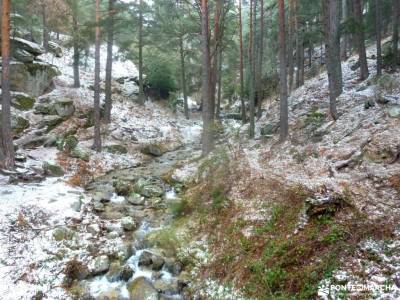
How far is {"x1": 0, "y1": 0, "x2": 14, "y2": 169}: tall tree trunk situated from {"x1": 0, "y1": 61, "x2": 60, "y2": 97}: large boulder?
724 cm

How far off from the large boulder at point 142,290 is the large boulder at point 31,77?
1473cm

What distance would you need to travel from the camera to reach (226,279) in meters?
6.80

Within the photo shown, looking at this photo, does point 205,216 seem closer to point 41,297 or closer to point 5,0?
point 41,297

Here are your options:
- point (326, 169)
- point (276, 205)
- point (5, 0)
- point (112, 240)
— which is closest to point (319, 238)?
point (276, 205)

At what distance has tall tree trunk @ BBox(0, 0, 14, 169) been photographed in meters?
11.3

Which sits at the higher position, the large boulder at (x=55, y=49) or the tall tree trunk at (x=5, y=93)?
the large boulder at (x=55, y=49)

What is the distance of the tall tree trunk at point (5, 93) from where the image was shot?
11281 millimetres

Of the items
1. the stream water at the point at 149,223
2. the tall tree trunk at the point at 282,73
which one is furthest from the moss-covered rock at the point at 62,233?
the tall tree trunk at the point at 282,73

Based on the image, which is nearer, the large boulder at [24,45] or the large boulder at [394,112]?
the large boulder at [394,112]

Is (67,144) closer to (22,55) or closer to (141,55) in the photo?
(22,55)

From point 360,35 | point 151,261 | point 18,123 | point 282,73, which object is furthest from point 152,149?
point 360,35

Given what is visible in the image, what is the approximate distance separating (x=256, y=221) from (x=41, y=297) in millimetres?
4803

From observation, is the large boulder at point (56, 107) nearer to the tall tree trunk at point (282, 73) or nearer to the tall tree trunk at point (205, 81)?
the tall tree trunk at point (205, 81)

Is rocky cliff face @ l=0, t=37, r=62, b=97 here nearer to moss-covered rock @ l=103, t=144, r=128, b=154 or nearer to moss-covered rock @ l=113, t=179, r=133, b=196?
moss-covered rock @ l=103, t=144, r=128, b=154
